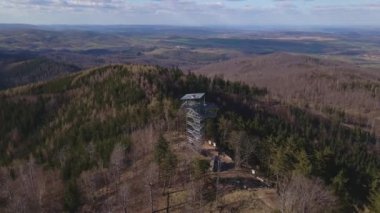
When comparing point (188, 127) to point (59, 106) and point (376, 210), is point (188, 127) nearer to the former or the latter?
point (376, 210)

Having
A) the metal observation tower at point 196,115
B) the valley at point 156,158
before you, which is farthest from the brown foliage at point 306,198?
the metal observation tower at point 196,115

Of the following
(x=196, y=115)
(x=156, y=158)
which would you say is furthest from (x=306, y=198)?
(x=196, y=115)

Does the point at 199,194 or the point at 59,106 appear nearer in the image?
the point at 199,194

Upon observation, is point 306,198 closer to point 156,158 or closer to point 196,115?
point 156,158

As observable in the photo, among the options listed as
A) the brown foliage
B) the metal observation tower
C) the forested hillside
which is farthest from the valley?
the metal observation tower

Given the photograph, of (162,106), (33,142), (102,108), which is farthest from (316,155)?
(33,142)

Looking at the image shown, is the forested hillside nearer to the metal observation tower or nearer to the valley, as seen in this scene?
the valley
